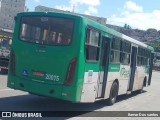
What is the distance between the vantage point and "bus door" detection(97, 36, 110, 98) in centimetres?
1170

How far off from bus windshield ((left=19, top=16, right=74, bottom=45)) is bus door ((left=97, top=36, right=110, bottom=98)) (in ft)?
7.22

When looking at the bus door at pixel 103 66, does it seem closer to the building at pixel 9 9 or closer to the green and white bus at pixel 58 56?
the green and white bus at pixel 58 56

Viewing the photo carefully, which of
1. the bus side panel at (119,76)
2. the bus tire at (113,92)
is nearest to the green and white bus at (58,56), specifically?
the bus side panel at (119,76)

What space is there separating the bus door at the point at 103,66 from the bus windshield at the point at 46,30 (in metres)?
2.20

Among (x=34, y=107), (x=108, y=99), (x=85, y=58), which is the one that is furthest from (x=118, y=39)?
(x=34, y=107)

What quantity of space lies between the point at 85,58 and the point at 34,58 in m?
1.47

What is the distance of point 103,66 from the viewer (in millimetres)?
11977

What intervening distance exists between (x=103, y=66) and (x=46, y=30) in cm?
287

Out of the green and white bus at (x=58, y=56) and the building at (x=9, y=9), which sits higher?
the building at (x=9, y=9)

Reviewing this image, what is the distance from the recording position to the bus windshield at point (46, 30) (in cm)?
968

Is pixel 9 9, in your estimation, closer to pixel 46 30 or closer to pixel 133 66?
pixel 133 66

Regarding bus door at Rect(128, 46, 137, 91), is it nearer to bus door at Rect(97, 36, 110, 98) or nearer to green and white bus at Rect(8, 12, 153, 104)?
bus door at Rect(97, 36, 110, 98)

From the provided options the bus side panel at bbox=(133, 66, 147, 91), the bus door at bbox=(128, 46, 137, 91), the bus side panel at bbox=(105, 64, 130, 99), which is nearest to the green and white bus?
the bus side panel at bbox=(105, 64, 130, 99)

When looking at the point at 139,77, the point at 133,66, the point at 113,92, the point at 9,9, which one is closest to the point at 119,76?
the point at 113,92
